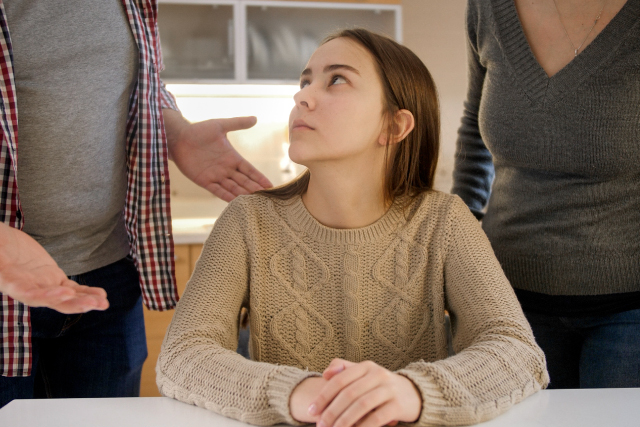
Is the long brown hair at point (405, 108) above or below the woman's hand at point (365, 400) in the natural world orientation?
above

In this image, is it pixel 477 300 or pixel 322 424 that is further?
pixel 477 300

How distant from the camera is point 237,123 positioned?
1.18 m

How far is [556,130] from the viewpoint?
1042mm

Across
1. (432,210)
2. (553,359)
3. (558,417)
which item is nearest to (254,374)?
(558,417)

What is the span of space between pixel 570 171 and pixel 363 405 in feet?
2.04

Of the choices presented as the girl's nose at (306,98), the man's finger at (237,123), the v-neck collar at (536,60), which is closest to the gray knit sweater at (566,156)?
the v-neck collar at (536,60)

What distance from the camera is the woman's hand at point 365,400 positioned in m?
0.66

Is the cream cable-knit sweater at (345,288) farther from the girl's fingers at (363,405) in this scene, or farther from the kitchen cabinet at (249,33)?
the kitchen cabinet at (249,33)

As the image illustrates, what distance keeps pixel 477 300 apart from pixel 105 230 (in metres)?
0.70

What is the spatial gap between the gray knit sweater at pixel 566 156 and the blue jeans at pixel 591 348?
0.06 m

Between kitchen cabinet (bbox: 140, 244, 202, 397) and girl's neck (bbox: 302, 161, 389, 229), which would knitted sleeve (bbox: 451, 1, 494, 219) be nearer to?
girl's neck (bbox: 302, 161, 389, 229)

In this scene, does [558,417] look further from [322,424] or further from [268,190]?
[268,190]

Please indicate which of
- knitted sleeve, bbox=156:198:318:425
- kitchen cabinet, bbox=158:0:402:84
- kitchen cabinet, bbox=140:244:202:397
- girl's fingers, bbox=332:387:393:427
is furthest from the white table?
kitchen cabinet, bbox=158:0:402:84

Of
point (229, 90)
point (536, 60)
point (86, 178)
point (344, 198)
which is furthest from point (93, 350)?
point (229, 90)
